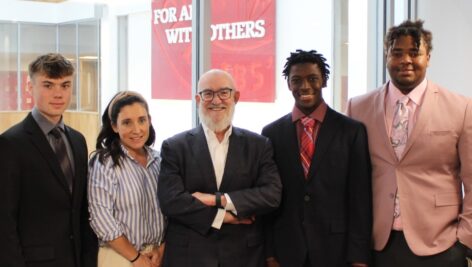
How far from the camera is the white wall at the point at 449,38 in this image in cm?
525

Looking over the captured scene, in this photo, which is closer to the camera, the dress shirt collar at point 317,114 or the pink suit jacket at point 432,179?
the pink suit jacket at point 432,179

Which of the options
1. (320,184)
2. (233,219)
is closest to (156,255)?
(233,219)

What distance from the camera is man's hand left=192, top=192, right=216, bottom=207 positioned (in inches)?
108

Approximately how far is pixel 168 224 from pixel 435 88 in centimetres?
154

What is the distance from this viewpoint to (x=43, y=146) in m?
2.56

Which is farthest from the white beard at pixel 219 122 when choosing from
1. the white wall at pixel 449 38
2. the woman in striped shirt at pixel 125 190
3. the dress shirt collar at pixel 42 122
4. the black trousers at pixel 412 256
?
the white wall at pixel 449 38

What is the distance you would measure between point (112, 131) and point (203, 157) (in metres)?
0.49

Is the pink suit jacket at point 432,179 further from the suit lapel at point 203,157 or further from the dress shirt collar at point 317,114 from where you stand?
the suit lapel at point 203,157

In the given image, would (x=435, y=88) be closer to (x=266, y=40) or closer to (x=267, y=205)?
(x=267, y=205)

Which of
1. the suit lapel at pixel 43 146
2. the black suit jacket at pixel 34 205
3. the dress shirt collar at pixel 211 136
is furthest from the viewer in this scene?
the dress shirt collar at pixel 211 136

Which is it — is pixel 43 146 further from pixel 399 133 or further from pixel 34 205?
pixel 399 133

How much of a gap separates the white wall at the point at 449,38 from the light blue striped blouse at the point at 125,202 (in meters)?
3.41

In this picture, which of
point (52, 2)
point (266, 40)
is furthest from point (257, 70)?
point (52, 2)

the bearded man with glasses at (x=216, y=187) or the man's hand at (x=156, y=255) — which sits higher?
the bearded man with glasses at (x=216, y=187)
